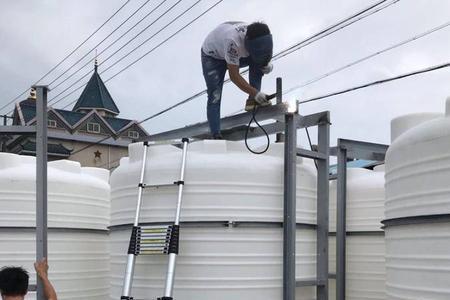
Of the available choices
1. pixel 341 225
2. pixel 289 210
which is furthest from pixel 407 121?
pixel 341 225

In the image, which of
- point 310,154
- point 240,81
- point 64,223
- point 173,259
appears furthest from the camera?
point 64,223

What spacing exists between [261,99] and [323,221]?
1.17 m

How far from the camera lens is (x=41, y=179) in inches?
176

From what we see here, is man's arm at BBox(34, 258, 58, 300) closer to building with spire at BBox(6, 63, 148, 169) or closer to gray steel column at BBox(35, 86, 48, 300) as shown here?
gray steel column at BBox(35, 86, 48, 300)

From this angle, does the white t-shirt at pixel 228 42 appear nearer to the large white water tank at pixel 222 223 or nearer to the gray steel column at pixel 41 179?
the large white water tank at pixel 222 223

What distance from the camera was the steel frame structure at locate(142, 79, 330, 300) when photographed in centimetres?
484

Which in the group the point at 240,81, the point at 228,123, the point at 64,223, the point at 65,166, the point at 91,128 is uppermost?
the point at 91,128

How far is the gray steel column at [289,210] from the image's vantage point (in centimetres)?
482

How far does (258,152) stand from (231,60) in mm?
785

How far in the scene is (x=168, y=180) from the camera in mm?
5047

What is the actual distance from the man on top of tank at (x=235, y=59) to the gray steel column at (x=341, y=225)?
118cm

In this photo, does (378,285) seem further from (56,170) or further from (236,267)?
(56,170)

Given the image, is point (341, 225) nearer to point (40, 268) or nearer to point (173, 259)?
point (173, 259)

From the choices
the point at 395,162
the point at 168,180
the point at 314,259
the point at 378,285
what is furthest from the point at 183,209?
the point at 378,285
